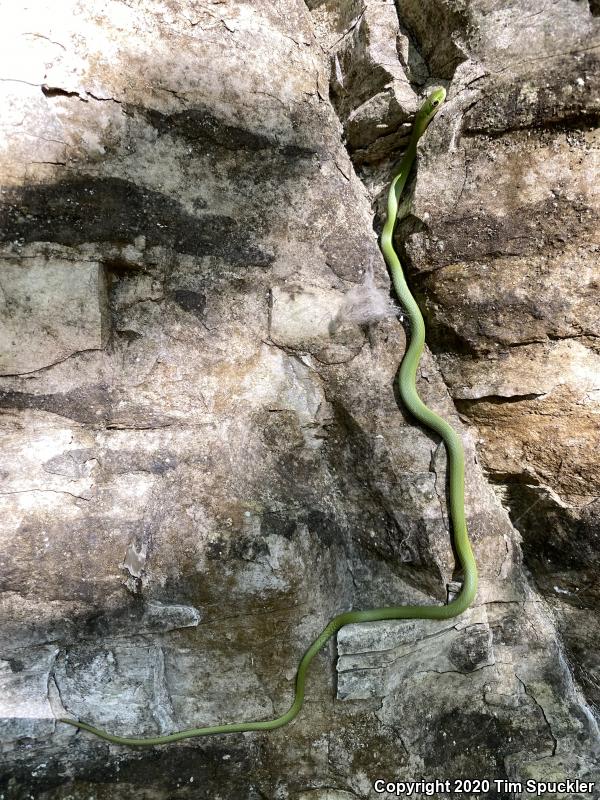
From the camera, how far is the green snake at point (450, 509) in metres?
1.59

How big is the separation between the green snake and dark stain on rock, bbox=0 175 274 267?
1.88 feet

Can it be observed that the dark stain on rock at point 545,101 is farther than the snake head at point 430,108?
No

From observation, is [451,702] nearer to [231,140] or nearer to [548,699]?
[548,699]

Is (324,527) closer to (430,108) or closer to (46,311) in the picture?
(46,311)

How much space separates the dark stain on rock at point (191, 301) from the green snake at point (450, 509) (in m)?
0.72

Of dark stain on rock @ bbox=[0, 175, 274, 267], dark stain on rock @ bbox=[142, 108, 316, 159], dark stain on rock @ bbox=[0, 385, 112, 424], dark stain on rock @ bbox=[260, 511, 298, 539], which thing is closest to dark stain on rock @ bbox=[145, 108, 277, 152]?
dark stain on rock @ bbox=[142, 108, 316, 159]

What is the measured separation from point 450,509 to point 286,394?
0.72 meters

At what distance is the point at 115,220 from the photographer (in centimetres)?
151

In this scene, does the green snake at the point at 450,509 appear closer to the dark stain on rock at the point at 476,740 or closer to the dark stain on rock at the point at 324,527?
the dark stain on rock at the point at 324,527

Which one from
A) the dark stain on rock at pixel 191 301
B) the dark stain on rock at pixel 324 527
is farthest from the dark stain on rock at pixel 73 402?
the dark stain on rock at pixel 324 527

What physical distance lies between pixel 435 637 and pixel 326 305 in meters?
1.28

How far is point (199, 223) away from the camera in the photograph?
1.62 m

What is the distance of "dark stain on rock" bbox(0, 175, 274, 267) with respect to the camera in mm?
1415

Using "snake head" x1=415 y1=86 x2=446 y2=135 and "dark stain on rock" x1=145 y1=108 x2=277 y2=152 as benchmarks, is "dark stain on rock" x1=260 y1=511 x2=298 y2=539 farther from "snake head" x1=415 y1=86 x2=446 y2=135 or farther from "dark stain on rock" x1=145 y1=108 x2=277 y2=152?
"snake head" x1=415 y1=86 x2=446 y2=135
